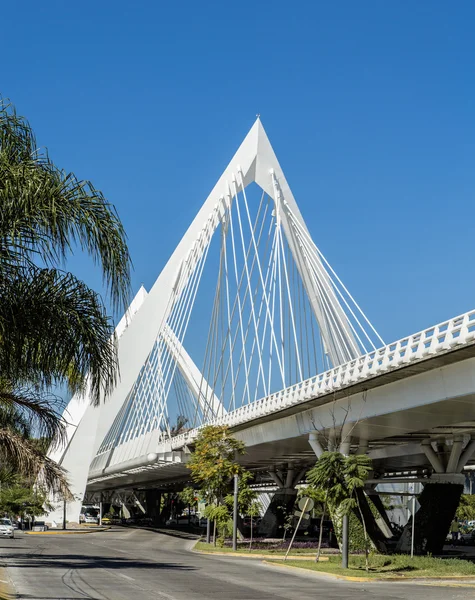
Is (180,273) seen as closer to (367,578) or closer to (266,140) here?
(266,140)

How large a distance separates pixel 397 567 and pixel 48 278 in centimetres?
1973

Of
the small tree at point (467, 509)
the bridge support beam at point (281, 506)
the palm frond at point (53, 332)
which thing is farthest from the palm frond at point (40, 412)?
the small tree at point (467, 509)

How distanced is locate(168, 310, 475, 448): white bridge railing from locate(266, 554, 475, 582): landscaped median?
6.56 metres

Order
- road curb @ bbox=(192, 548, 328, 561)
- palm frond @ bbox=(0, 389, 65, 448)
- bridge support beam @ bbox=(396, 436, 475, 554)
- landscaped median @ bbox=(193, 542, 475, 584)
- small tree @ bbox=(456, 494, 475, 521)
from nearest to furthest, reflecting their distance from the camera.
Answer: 1. palm frond @ bbox=(0, 389, 65, 448)
2. landscaped median @ bbox=(193, 542, 475, 584)
3. road curb @ bbox=(192, 548, 328, 561)
4. bridge support beam @ bbox=(396, 436, 475, 554)
5. small tree @ bbox=(456, 494, 475, 521)

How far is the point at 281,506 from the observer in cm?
6894

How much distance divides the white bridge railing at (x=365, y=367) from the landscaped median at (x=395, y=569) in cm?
656

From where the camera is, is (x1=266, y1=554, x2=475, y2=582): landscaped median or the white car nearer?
(x1=266, y1=554, x2=475, y2=582): landscaped median

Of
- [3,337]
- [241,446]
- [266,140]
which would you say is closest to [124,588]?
[3,337]

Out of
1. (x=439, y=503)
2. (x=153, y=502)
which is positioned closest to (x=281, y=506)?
(x=439, y=503)

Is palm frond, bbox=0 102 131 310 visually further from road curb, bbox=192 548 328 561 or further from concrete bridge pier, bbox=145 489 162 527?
concrete bridge pier, bbox=145 489 162 527

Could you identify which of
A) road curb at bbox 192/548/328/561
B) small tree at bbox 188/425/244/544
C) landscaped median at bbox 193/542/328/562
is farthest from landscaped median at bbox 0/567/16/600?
small tree at bbox 188/425/244/544

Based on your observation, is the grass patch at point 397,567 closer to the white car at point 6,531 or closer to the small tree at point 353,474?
the small tree at point 353,474

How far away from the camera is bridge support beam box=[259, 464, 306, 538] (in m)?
66.6

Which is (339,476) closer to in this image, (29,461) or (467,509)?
(29,461)
